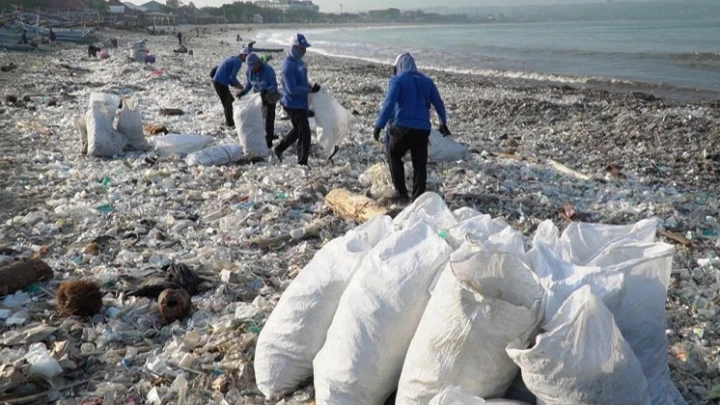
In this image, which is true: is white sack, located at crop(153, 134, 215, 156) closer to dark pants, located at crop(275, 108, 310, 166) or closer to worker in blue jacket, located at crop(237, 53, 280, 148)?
worker in blue jacket, located at crop(237, 53, 280, 148)

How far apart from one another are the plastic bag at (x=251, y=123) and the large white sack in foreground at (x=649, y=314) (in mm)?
6171

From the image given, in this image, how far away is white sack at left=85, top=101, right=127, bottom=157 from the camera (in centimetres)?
812

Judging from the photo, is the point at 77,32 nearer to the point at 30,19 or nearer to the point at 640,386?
the point at 30,19

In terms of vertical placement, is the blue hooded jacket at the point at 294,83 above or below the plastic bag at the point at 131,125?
above

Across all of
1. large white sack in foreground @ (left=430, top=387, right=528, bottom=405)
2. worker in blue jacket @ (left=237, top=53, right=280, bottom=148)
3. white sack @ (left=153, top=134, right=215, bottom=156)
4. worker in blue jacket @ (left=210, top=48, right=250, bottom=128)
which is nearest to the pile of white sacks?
large white sack in foreground @ (left=430, top=387, right=528, bottom=405)

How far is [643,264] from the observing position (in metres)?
2.57

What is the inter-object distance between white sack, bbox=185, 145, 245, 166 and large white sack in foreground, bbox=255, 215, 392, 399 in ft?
17.0

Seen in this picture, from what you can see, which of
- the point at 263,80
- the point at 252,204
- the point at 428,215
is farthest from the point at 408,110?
the point at 263,80

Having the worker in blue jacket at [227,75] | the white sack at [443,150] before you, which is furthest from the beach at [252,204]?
the worker in blue jacket at [227,75]

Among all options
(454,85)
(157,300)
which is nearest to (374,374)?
(157,300)

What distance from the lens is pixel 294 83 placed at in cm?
743

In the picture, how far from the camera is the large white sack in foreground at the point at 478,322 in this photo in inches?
85.7

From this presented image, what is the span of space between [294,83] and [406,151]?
205cm

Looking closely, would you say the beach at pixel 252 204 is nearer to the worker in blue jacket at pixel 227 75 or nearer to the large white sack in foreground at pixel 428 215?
the worker in blue jacket at pixel 227 75
